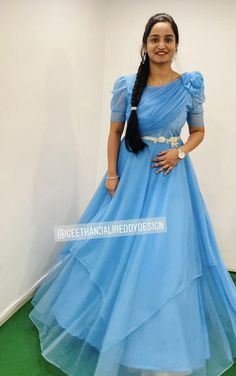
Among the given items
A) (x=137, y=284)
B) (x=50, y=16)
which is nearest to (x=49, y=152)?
(x=50, y=16)

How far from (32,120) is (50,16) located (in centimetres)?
52

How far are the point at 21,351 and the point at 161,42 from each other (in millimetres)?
1426

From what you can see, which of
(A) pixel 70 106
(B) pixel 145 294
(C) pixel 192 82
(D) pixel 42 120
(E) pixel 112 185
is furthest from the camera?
(A) pixel 70 106

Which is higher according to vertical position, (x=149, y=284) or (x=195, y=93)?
(x=195, y=93)

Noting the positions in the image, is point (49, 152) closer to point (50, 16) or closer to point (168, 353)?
point (50, 16)

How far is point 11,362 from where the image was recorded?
1.43 m

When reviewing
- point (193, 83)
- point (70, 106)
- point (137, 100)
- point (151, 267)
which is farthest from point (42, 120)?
point (151, 267)

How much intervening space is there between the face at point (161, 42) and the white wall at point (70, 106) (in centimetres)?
57

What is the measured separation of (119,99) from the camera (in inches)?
58.1

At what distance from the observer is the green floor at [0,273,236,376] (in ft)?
4.57

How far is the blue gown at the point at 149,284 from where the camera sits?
125 centimetres

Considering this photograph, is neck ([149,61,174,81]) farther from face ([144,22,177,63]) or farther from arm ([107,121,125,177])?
arm ([107,121,125,177])

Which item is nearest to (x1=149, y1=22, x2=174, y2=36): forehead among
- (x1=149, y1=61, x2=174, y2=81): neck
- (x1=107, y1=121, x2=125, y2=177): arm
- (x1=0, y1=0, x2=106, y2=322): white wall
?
(x1=149, y1=61, x2=174, y2=81): neck

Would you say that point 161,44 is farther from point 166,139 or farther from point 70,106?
point 70,106
